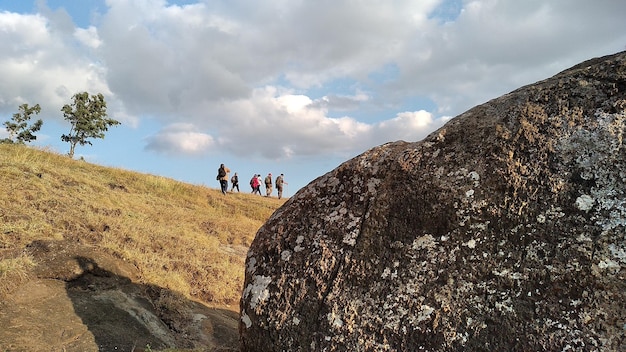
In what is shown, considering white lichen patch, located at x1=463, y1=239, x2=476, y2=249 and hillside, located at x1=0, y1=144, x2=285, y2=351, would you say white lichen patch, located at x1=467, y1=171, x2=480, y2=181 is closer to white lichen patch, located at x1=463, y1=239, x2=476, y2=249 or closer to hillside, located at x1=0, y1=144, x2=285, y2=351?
white lichen patch, located at x1=463, y1=239, x2=476, y2=249

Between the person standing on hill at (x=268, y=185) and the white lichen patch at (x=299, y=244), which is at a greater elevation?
the person standing on hill at (x=268, y=185)

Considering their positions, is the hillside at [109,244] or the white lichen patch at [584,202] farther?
the hillside at [109,244]

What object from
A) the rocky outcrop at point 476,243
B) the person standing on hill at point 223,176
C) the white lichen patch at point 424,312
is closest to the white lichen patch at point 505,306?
the rocky outcrop at point 476,243

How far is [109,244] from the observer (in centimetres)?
989

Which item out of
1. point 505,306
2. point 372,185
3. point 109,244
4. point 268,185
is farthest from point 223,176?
point 505,306

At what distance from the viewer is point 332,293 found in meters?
3.54

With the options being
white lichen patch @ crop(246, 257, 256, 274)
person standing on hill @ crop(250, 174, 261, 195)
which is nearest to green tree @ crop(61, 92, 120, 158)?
person standing on hill @ crop(250, 174, 261, 195)

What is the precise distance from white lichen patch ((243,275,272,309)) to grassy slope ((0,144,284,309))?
5.39m

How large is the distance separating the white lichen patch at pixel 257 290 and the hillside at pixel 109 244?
12.0 ft

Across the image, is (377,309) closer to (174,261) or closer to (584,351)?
(584,351)

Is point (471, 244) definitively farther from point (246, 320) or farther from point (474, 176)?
point (246, 320)

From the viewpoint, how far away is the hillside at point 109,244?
26.6 feet

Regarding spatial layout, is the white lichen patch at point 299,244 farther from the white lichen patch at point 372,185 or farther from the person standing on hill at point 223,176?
the person standing on hill at point 223,176

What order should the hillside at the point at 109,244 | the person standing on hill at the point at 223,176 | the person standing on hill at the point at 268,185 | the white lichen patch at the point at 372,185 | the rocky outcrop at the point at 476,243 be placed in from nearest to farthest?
the rocky outcrop at the point at 476,243 → the white lichen patch at the point at 372,185 → the hillside at the point at 109,244 → the person standing on hill at the point at 223,176 → the person standing on hill at the point at 268,185
